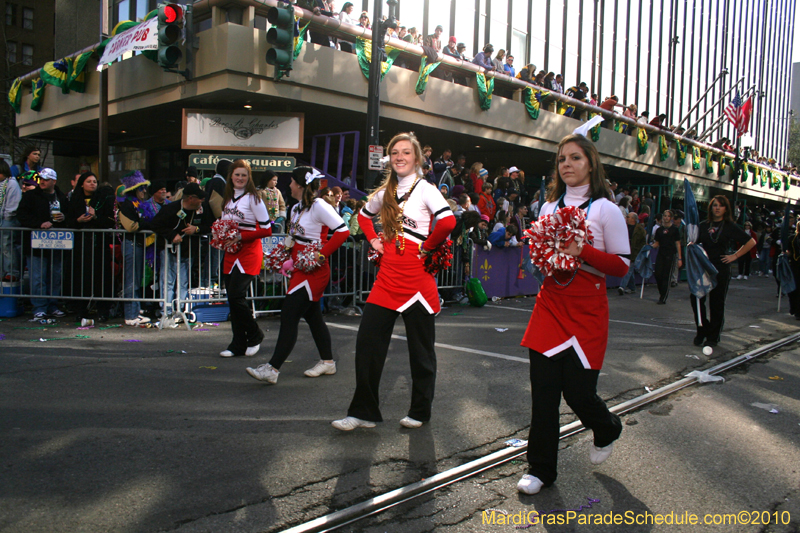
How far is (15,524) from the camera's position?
2.72m

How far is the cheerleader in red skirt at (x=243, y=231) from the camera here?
19.8 feet

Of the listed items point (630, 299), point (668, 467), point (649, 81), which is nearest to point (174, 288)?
point (668, 467)

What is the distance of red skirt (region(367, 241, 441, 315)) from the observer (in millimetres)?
4039

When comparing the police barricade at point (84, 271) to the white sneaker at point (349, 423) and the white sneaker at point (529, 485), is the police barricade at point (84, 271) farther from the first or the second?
the white sneaker at point (529, 485)

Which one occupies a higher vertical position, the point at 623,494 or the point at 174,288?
the point at 174,288

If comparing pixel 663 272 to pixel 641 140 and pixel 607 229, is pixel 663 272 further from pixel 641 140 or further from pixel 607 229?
pixel 641 140

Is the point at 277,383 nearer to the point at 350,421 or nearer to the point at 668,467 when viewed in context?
the point at 350,421

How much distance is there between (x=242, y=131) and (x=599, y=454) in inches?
534

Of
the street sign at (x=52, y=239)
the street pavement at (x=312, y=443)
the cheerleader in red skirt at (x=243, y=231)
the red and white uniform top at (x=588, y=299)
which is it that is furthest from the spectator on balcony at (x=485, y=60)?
the red and white uniform top at (x=588, y=299)

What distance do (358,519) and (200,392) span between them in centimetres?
256

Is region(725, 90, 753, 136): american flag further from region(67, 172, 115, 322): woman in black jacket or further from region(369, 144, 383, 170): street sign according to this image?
region(67, 172, 115, 322): woman in black jacket

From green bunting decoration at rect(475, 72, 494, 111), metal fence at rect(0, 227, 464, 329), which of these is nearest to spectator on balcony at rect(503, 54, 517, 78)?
green bunting decoration at rect(475, 72, 494, 111)

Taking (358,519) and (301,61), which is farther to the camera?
(301,61)

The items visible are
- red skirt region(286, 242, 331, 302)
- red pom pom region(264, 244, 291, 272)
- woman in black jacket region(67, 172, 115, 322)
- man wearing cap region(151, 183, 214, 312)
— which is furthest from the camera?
woman in black jacket region(67, 172, 115, 322)
